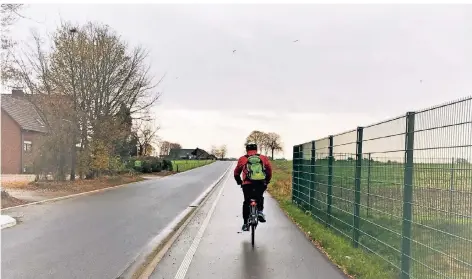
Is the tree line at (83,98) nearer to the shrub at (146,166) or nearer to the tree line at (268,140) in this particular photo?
the shrub at (146,166)

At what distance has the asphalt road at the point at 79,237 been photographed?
7234 millimetres

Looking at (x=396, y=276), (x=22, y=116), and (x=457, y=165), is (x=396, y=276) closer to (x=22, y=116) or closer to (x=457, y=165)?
(x=457, y=165)

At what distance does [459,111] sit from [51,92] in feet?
87.0

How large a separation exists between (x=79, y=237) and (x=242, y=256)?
3915 mm

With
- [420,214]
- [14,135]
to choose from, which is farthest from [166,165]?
[420,214]

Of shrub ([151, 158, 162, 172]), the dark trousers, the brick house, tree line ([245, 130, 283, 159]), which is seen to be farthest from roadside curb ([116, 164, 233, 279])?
tree line ([245, 130, 283, 159])

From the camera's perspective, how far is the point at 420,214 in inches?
221

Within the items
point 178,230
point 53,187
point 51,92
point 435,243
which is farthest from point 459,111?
point 51,92

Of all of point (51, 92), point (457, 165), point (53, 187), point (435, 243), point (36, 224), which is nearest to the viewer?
point (457, 165)

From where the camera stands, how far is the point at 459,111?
473 centimetres

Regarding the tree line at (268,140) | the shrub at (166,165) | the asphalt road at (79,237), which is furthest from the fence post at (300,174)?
the tree line at (268,140)

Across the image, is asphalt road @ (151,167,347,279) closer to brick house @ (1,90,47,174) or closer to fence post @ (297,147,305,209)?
fence post @ (297,147,305,209)

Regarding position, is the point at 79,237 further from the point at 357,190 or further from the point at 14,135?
the point at 14,135

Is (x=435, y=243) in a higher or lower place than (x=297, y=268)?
higher
